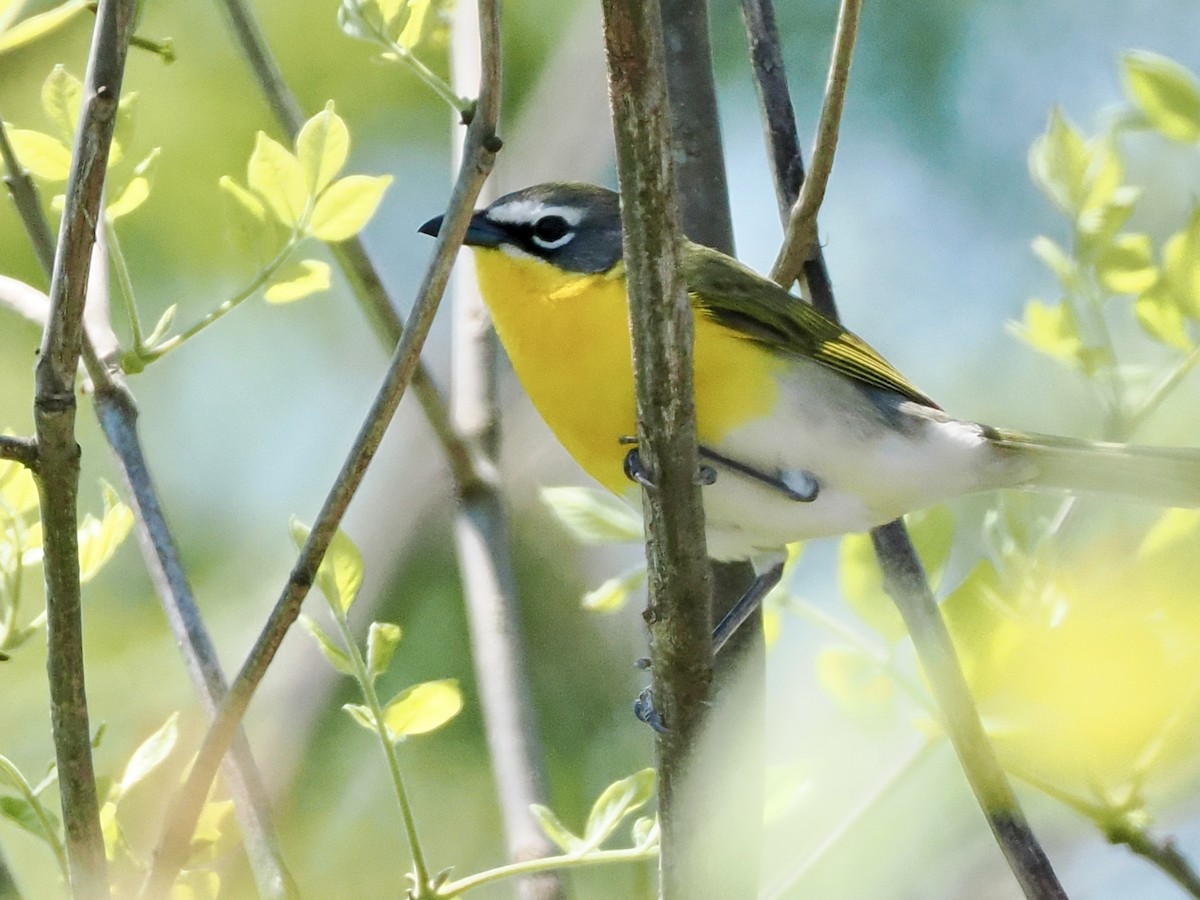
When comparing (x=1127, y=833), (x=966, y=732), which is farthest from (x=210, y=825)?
(x=1127, y=833)

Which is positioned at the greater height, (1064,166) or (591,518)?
(1064,166)

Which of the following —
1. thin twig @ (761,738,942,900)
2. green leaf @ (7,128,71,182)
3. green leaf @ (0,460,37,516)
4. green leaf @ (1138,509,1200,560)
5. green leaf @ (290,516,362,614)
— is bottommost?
thin twig @ (761,738,942,900)

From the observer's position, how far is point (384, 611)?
3.93 m

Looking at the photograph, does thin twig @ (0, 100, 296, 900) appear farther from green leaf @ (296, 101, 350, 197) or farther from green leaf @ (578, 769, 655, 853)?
green leaf @ (578, 769, 655, 853)

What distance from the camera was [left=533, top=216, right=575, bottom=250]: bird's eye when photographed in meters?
2.82

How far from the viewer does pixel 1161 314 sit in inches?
70.6

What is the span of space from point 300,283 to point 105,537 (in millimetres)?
412

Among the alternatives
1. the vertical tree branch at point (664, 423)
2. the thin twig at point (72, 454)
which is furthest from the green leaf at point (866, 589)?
the thin twig at point (72, 454)

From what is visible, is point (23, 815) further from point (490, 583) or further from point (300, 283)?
point (490, 583)

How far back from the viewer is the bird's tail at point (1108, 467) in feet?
7.33

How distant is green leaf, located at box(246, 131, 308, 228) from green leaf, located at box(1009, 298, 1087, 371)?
0.98 meters

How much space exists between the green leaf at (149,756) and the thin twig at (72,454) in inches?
10.7

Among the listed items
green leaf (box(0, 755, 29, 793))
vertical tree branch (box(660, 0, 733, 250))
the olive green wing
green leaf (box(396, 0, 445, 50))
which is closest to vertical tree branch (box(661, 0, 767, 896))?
vertical tree branch (box(660, 0, 733, 250))

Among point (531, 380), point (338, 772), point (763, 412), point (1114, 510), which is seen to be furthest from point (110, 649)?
point (1114, 510)
